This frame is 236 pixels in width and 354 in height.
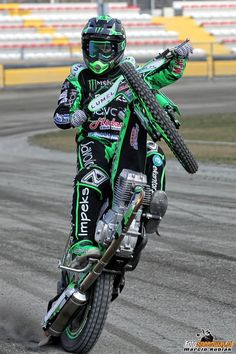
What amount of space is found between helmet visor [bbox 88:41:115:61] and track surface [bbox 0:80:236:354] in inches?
70.4

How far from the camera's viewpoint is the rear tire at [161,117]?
18.2 ft

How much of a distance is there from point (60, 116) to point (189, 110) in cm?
2334

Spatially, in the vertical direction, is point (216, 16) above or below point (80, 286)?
below

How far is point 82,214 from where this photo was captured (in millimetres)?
6086

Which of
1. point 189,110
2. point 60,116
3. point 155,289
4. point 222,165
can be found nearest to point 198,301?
point 155,289

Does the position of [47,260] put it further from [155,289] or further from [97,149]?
[97,149]

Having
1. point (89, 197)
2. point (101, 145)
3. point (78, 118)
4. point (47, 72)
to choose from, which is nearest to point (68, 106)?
point (78, 118)

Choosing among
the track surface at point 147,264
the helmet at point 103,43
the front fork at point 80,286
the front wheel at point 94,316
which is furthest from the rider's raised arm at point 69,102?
the track surface at point 147,264

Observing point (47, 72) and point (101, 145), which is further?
point (47, 72)

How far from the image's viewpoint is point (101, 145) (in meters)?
6.18

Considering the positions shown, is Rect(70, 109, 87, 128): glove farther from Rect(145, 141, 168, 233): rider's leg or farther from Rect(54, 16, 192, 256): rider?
Rect(145, 141, 168, 233): rider's leg

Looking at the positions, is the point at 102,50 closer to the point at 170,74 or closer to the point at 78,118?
the point at 78,118

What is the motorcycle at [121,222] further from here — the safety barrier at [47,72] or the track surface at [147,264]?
the safety barrier at [47,72]

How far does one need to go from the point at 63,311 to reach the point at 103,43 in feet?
5.55
